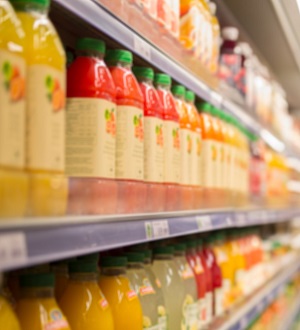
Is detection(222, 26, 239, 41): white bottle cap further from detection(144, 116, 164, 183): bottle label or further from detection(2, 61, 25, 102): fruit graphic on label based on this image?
detection(2, 61, 25, 102): fruit graphic on label

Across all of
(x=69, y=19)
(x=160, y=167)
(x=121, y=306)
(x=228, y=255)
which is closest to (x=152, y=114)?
(x=160, y=167)

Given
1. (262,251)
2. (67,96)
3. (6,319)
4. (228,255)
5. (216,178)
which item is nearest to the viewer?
(6,319)

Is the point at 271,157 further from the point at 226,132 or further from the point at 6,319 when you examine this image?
the point at 6,319

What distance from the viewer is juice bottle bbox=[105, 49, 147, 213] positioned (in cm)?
140

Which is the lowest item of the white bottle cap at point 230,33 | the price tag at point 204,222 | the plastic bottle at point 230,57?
the price tag at point 204,222

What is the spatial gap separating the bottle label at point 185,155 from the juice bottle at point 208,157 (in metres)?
0.24

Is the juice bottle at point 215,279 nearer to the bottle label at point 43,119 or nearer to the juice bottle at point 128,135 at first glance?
the juice bottle at point 128,135

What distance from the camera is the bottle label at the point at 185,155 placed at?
1.89 meters

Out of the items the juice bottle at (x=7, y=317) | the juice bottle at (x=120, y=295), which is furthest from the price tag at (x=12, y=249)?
the juice bottle at (x=120, y=295)

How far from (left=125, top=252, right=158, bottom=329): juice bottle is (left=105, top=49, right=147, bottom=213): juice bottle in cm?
21

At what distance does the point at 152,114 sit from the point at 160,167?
0.14 m

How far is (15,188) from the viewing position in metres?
0.93

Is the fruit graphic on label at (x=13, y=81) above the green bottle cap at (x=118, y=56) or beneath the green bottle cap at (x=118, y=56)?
→ beneath

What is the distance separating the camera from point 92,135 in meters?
1.24
